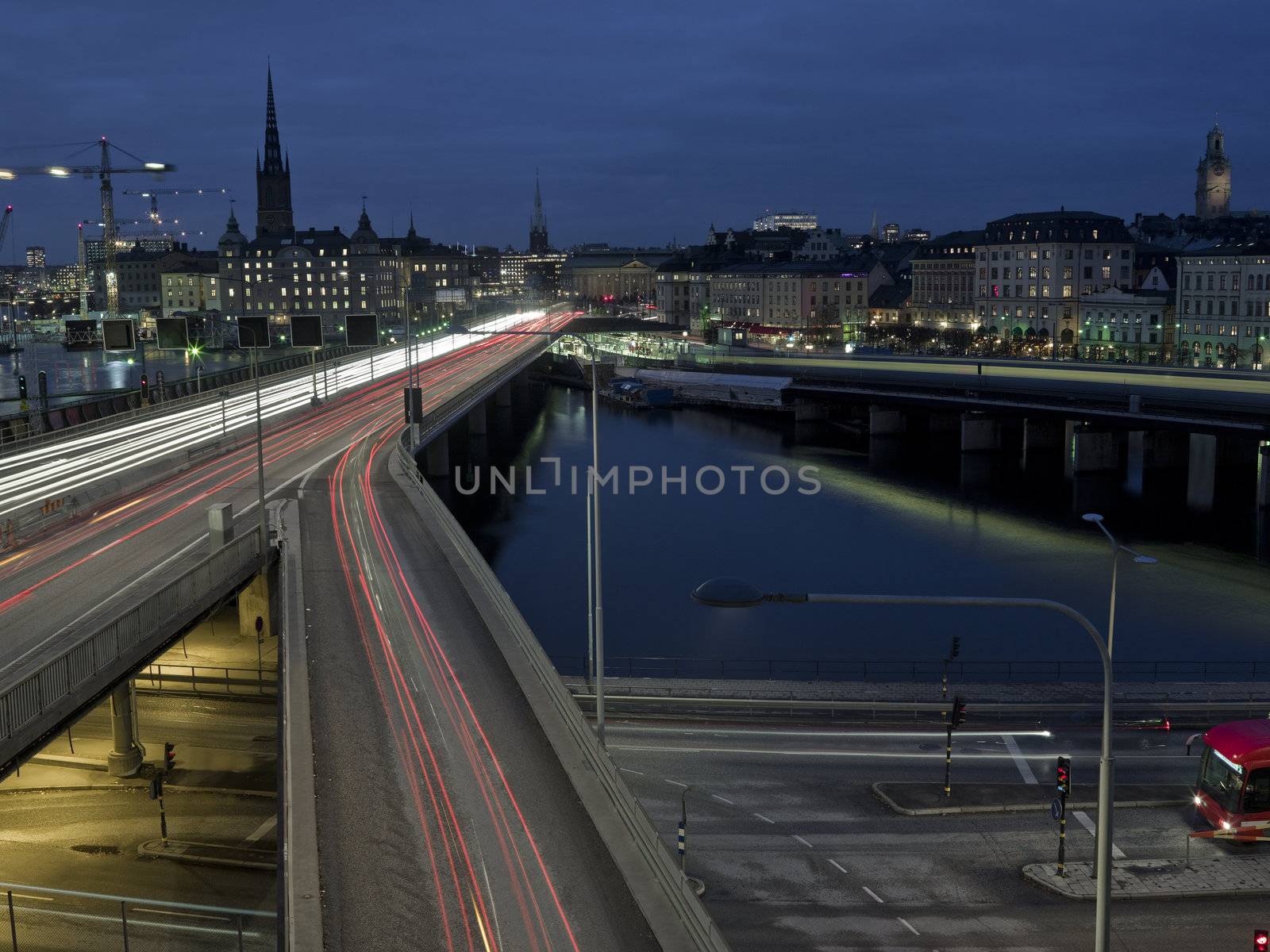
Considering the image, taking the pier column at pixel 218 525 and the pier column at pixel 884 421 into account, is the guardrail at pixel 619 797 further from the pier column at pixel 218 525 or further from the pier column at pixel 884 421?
the pier column at pixel 884 421

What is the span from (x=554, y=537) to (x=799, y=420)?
51098 millimetres

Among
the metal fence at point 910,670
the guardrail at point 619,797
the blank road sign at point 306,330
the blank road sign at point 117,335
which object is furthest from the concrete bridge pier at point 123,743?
the blank road sign at point 306,330

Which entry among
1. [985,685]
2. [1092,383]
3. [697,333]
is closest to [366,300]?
[697,333]

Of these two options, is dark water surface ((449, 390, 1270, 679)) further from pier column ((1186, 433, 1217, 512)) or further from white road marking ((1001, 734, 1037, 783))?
white road marking ((1001, 734, 1037, 783))

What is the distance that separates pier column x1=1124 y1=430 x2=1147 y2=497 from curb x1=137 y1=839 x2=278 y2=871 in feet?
183

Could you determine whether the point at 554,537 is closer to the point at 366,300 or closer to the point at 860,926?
the point at 860,926

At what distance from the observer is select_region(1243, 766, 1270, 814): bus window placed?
20.3 m

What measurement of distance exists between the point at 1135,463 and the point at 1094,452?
7.78m

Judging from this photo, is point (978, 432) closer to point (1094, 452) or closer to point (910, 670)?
point (1094, 452)

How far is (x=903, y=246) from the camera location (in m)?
193

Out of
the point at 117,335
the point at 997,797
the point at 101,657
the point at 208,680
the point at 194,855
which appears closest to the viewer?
the point at 101,657

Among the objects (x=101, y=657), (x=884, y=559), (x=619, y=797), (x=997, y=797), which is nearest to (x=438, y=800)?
(x=619, y=797)

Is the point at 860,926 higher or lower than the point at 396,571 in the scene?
lower

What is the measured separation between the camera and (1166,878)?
Result: 62.0ft
